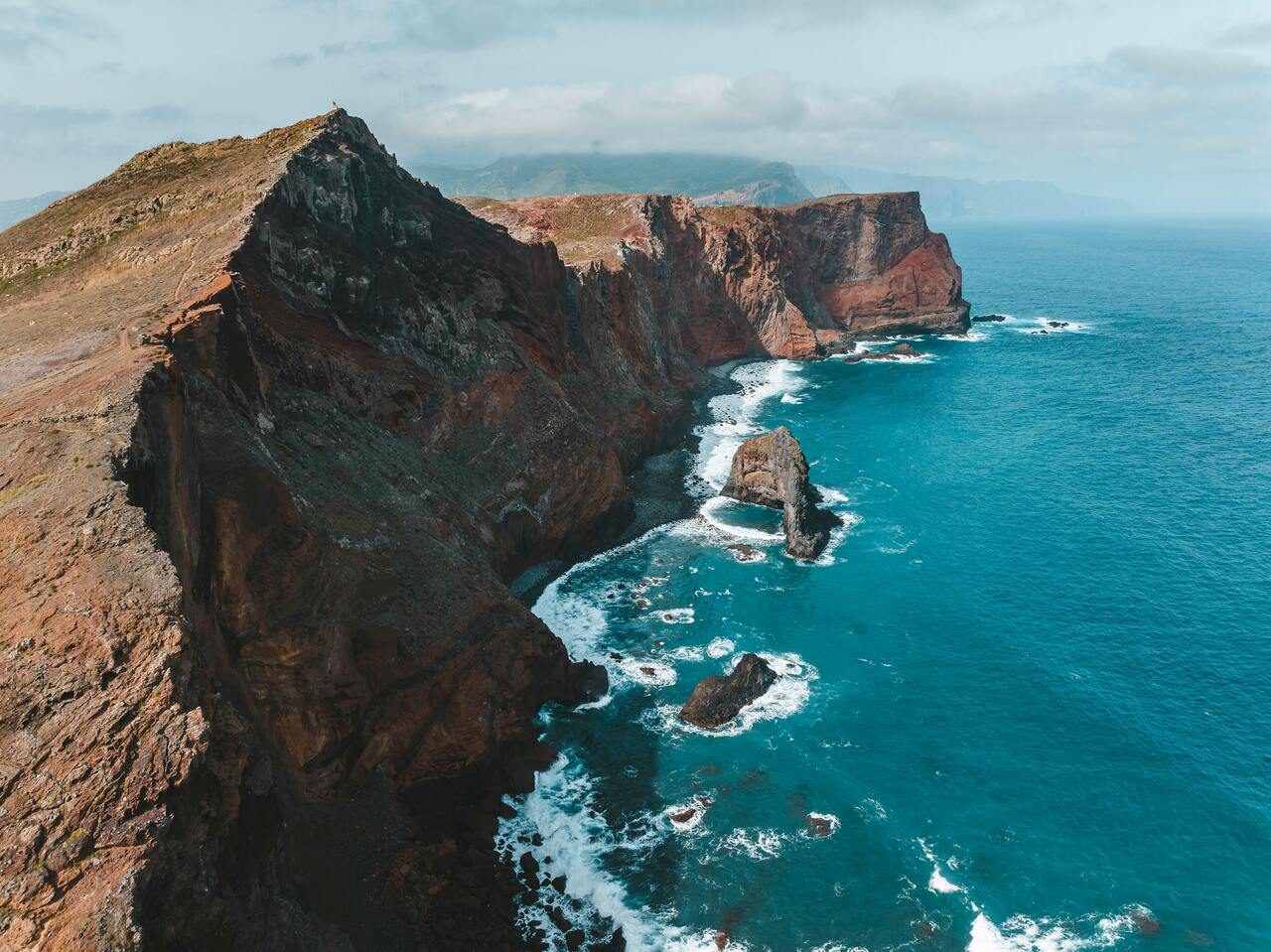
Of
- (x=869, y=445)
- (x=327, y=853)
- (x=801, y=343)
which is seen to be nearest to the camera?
(x=327, y=853)

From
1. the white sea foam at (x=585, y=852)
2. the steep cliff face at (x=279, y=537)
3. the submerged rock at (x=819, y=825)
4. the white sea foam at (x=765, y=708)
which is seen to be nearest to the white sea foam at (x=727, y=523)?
the steep cliff face at (x=279, y=537)

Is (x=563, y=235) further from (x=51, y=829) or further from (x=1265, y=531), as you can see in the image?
(x=51, y=829)

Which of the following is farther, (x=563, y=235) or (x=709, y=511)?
(x=563, y=235)

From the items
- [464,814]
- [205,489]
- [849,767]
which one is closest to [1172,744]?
[849,767]

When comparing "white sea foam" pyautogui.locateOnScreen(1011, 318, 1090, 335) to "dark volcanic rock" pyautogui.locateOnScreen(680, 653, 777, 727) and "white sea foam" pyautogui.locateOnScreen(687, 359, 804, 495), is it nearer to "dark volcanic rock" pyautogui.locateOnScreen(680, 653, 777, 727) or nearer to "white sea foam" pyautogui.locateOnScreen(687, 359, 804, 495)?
"white sea foam" pyautogui.locateOnScreen(687, 359, 804, 495)

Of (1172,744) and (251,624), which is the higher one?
(251,624)
